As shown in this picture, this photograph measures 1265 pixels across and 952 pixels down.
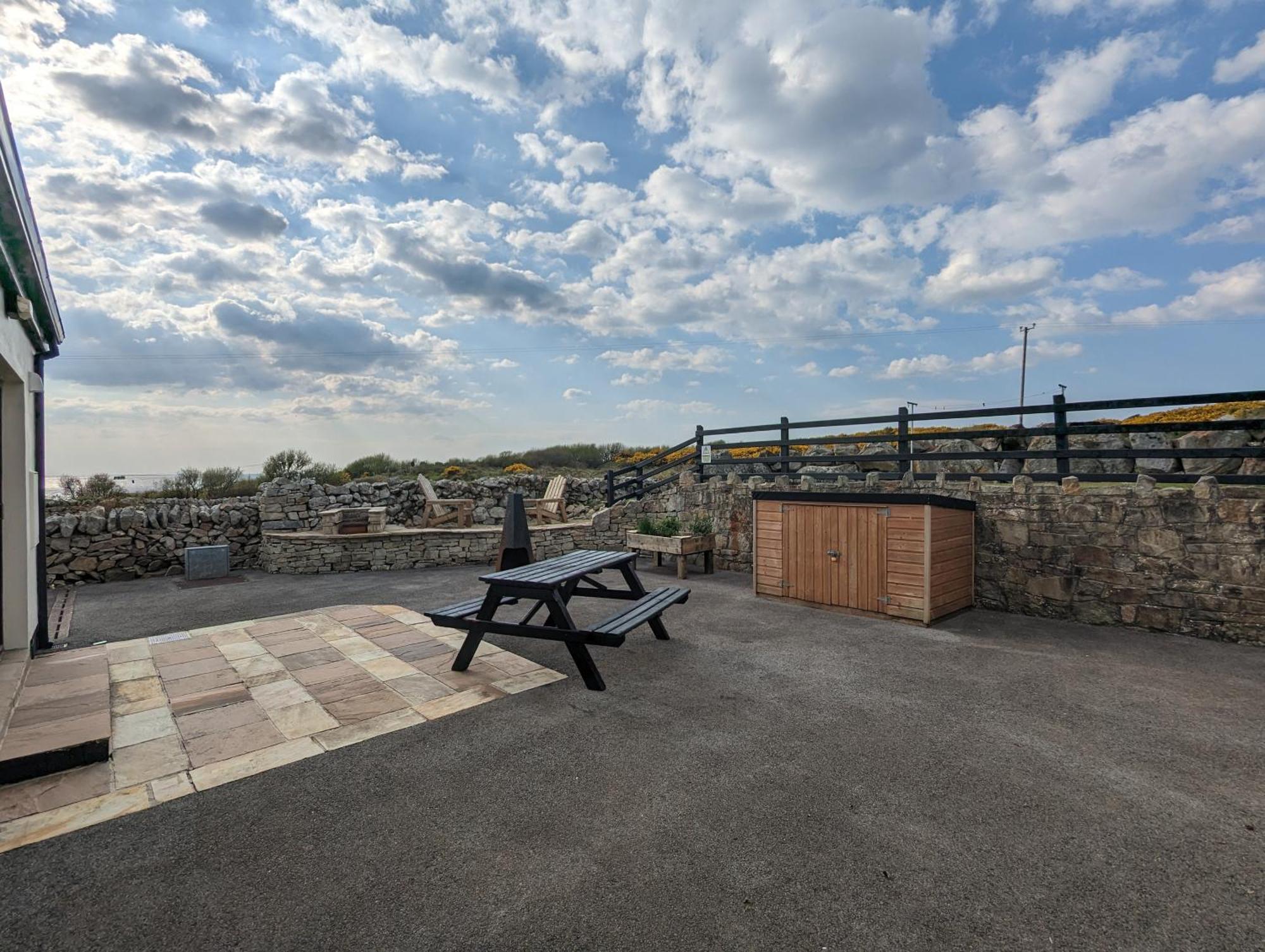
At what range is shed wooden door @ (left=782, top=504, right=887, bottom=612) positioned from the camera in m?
5.62

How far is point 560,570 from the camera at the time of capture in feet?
14.2

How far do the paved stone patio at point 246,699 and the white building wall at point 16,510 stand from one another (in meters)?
0.47

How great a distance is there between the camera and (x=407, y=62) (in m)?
6.94

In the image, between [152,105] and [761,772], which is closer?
[761,772]

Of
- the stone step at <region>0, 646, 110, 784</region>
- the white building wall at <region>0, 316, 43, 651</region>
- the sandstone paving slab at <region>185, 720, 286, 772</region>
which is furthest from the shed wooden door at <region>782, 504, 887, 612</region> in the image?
the white building wall at <region>0, 316, 43, 651</region>

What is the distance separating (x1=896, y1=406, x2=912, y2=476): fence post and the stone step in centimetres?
806

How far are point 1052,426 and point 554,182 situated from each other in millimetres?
8534

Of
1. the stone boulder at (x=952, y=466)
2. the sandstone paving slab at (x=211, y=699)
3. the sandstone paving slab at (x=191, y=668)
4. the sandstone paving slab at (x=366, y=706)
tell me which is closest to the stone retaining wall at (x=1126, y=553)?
the stone boulder at (x=952, y=466)

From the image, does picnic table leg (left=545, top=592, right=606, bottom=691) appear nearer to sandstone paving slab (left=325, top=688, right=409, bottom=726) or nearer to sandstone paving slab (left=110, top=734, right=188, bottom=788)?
sandstone paving slab (left=325, top=688, right=409, bottom=726)

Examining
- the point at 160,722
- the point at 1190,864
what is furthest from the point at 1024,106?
the point at 160,722

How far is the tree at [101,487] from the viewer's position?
36.8 ft

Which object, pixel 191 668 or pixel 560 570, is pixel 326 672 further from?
pixel 560 570

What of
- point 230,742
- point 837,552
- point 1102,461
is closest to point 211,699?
point 230,742

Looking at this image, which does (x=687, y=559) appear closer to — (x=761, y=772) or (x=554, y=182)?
(x=761, y=772)
